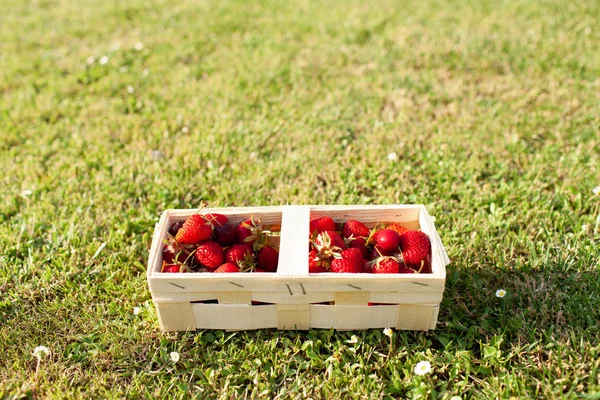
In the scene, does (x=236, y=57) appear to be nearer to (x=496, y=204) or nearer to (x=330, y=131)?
(x=330, y=131)

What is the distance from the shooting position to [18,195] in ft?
10.4

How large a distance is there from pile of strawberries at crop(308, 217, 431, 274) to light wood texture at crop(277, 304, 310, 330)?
0.17 meters

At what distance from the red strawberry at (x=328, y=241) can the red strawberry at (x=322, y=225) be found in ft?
0.25

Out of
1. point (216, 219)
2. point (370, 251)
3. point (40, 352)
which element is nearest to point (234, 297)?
point (216, 219)

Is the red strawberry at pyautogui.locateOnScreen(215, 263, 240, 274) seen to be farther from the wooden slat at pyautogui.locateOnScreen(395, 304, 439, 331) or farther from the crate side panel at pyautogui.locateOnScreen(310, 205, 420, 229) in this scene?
the wooden slat at pyautogui.locateOnScreen(395, 304, 439, 331)

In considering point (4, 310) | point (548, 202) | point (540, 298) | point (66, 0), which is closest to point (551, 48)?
point (548, 202)

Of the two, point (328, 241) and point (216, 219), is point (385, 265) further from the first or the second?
point (216, 219)

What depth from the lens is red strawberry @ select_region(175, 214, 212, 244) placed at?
2172mm

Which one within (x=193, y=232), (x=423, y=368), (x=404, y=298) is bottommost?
(x=423, y=368)

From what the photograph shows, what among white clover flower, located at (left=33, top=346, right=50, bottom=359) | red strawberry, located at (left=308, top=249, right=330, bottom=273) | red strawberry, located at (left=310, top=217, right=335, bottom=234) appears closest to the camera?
red strawberry, located at (left=308, top=249, right=330, bottom=273)

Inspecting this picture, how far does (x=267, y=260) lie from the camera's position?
218 cm

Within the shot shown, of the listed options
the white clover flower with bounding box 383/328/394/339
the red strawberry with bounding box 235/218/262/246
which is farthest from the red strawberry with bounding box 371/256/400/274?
the red strawberry with bounding box 235/218/262/246

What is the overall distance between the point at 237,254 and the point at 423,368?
2.68 ft

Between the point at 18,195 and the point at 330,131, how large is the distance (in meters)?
1.90
